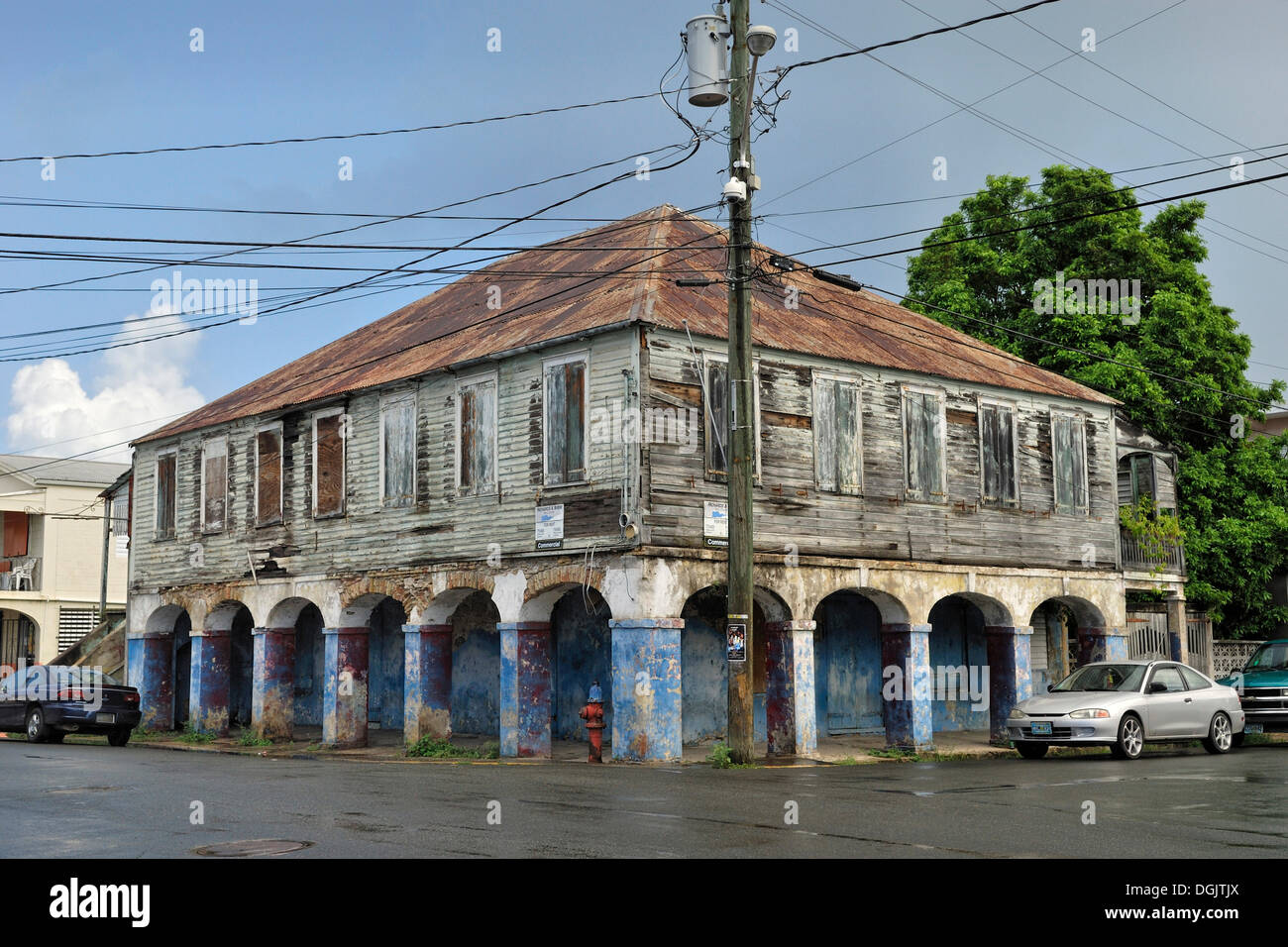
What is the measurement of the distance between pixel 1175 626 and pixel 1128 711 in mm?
11901

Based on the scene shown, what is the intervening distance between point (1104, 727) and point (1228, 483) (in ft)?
57.9

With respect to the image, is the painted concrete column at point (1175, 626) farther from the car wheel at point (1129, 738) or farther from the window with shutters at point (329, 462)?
the window with shutters at point (329, 462)

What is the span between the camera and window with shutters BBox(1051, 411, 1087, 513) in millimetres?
27500

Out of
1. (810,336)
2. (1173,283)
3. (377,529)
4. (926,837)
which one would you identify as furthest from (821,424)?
(1173,283)

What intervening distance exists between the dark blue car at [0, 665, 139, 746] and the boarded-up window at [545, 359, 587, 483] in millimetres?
10885

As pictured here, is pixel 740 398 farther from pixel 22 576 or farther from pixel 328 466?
pixel 22 576

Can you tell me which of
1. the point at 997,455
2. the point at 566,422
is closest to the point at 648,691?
the point at 566,422

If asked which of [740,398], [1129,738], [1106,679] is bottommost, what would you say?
[1129,738]

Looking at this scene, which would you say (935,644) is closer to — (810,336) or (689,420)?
(810,336)

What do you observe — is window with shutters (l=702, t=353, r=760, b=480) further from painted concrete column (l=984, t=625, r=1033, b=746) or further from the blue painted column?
painted concrete column (l=984, t=625, r=1033, b=746)

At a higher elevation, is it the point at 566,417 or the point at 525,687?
the point at 566,417

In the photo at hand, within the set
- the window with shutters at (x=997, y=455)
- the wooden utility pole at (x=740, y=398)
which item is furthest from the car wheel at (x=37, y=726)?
the window with shutters at (x=997, y=455)

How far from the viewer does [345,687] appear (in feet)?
86.1

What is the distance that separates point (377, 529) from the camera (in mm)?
25875
